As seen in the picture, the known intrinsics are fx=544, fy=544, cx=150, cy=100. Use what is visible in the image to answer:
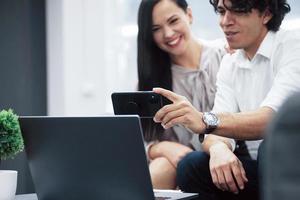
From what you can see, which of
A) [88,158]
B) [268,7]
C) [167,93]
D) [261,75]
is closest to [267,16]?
[268,7]

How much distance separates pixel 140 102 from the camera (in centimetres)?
121

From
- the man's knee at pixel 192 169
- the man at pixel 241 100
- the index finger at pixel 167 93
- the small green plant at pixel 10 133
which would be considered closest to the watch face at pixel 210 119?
the man at pixel 241 100

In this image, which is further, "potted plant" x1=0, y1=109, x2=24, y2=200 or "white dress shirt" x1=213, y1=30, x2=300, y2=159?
"white dress shirt" x1=213, y1=30, x2=300, y2=159

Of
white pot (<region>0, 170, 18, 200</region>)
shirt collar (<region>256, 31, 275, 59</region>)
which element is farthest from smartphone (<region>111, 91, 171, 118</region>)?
shirt collar (<region>256, 31, 275, 59</region>)

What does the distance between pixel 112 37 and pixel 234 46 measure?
4.25ft

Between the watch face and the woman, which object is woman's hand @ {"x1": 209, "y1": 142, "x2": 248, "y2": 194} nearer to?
the watch face

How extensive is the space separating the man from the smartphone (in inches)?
0.8

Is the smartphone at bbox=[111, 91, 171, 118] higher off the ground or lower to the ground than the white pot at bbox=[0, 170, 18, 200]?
higher

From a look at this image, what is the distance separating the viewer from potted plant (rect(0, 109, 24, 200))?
1.14 meters

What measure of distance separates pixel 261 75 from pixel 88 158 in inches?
28.7

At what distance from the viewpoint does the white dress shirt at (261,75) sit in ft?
4.69

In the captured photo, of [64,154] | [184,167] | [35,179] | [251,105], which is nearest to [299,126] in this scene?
[64,154]

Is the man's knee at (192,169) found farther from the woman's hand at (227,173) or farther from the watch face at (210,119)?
the watch face at (210,119)

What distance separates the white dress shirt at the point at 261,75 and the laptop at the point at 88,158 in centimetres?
50
